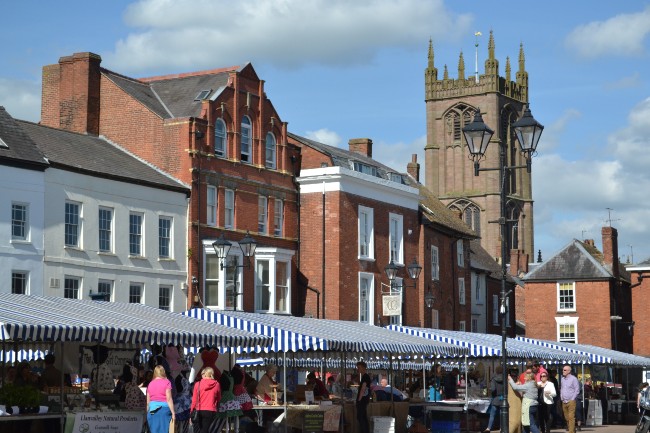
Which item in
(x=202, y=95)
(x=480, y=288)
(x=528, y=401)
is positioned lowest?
(x=528, y=401)

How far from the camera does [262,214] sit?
46.5m

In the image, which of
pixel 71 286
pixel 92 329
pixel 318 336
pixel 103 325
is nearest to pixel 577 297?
pixel 71 286

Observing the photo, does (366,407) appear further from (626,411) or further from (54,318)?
(626,411)

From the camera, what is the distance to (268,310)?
4588 cm

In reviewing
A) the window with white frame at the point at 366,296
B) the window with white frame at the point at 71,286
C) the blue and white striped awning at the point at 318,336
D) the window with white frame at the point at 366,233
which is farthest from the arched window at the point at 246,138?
the blue and white striped awning at the point at 318,336

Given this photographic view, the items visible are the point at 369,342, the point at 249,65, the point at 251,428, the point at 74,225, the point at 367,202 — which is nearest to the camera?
the point at 251,428

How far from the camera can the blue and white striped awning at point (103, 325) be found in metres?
17.5

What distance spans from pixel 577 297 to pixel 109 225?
3908 cm

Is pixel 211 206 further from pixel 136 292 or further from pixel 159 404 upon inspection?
pixel 159 404

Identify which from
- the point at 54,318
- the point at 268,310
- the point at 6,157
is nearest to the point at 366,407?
the point at 54,318

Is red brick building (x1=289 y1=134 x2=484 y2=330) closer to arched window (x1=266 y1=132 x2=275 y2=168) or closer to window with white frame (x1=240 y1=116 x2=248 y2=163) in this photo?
arched window (x1=266 y1=132 x2=275 y2=168)

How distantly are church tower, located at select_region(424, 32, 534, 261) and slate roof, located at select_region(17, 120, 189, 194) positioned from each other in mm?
76845

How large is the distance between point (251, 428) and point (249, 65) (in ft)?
85.5

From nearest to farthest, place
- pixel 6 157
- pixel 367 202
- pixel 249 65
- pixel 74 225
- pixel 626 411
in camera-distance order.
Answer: pixel 6 157 < pixel 74 225 < pixel 626 411 < pixel 249 65 < pixel 367 202
